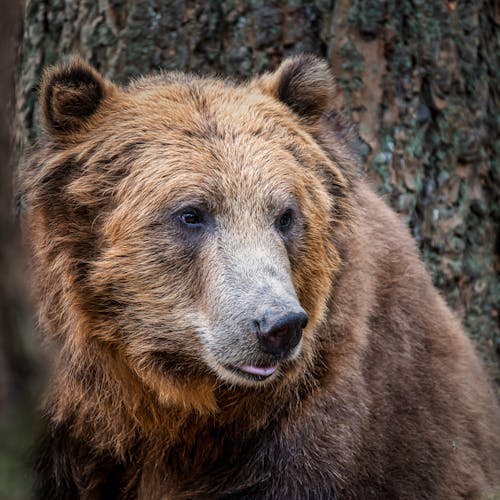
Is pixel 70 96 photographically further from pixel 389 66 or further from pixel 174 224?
pixel 389 66

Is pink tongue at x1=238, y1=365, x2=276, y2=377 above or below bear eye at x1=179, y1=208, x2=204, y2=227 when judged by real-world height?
below

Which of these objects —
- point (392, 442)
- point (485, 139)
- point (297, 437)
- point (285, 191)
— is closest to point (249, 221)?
point (285, 191)

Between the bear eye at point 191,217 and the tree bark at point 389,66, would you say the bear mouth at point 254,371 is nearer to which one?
A: the bear eye at point 191,217

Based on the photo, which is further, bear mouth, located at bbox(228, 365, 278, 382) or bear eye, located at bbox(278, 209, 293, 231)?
bear eye, located at bbox(278, 209, 293, 231)

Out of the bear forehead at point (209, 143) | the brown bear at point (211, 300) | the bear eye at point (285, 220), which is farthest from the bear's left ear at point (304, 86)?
the bear eye at point (285, 220)

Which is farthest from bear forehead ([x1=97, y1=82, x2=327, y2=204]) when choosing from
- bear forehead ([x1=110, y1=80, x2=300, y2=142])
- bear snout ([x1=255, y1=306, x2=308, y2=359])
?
bear snout ([x1=255, y1=306, x2=308, y2=359])

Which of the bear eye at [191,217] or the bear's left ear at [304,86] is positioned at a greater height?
the bear's left ear at [304,86]

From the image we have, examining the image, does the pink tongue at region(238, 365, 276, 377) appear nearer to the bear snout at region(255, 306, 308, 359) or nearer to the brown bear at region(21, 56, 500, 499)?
the brown bear at region(21, 56, 500, 499)

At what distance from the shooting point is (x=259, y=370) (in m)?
5.03

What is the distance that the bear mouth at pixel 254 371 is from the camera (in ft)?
16.5

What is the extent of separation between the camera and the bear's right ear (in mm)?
5281

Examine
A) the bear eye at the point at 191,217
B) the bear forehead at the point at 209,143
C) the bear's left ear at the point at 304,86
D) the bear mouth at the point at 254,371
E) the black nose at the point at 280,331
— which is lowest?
the bear mouth at the point at 254,371

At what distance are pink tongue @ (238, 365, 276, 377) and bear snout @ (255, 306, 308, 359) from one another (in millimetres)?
180

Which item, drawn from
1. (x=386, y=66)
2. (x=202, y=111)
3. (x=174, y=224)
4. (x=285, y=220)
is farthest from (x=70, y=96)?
(x=386, y=66)
